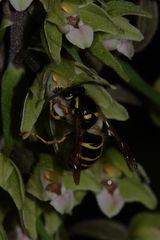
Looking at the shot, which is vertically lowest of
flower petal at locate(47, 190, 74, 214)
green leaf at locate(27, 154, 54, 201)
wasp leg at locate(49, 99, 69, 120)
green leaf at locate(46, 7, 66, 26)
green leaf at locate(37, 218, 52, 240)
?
green leaf at locate(37, 218, 52, 240)

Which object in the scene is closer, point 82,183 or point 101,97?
point 101,97

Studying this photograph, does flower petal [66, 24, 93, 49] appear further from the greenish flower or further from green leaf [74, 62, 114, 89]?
the greenish flower

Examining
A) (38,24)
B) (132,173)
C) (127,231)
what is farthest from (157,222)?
(38,24)

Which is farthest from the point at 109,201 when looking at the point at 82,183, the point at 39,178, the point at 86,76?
the point at 86,76

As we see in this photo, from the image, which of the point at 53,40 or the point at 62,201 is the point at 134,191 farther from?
the point at 53,40

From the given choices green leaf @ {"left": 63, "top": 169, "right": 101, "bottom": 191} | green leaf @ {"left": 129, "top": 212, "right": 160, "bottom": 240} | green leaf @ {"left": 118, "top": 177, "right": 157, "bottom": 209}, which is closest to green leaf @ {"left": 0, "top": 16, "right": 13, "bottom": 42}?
green leaf @ {"left": 63, "top": 169, "right": 101, "bottom": 191}

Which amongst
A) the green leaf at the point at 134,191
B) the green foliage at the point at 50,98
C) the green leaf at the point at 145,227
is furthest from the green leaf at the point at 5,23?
the green leaf at the point at 145,227

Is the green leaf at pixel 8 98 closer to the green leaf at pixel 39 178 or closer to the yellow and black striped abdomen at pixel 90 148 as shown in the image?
the green leaf at pixel 39 178
